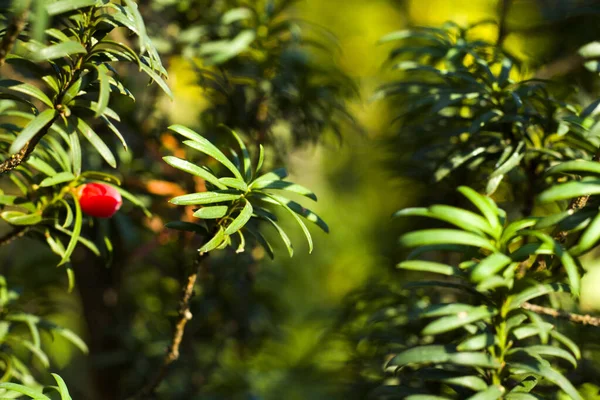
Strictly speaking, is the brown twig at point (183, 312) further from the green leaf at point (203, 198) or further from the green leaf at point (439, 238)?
the green leaf at point (439, 238)

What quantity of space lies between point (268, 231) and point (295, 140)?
1.22 feet

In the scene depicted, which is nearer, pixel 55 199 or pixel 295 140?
pixel 55 199

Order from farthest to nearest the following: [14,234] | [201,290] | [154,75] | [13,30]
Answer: [201,290] → [14,234] → [154,75] → [13,30]

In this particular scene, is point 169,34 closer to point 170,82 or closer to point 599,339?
point 170,82

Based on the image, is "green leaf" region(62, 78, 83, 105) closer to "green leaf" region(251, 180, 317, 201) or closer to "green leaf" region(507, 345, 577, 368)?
"green leaf" region(251, 180, 317, 201)

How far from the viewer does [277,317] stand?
1309 mm

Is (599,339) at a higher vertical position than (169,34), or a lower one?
lower

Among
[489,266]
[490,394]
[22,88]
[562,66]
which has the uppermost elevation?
[562,66]

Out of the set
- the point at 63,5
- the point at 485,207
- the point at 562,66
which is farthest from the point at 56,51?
the point at 562,66

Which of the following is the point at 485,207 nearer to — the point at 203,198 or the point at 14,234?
the point at 203,198

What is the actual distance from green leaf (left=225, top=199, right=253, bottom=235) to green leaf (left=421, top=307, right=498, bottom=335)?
19 centimetres

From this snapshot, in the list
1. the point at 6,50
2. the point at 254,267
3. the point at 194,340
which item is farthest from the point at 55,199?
the point at 194,340

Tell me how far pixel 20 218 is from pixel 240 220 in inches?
10.0

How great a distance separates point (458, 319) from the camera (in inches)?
19.2
